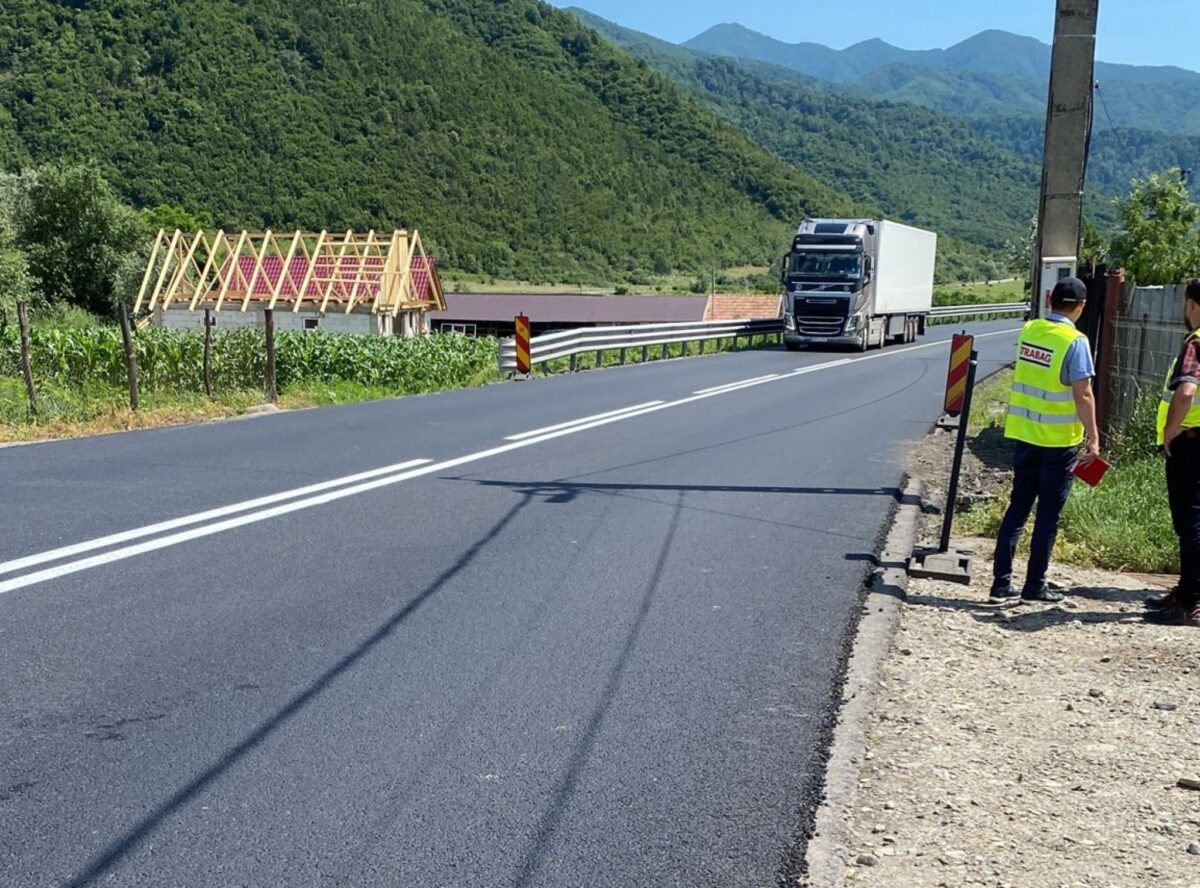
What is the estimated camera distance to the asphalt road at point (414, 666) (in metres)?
3.56

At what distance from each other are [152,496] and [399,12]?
115 meters

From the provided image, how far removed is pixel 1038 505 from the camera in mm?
6746

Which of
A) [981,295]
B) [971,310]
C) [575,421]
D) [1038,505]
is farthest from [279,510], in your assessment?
[981,295]

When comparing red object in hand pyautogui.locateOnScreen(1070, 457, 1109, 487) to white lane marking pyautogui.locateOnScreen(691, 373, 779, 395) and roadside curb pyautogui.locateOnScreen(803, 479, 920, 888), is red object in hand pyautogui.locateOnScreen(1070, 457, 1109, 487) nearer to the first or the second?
roadside curb pyautogui.locateOnScreen(803, 479, 920, 888)

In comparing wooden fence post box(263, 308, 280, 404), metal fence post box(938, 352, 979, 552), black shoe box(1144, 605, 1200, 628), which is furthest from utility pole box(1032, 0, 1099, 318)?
wooden fence post box(263, 308, 280, 404)

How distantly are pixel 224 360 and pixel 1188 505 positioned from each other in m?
15.4

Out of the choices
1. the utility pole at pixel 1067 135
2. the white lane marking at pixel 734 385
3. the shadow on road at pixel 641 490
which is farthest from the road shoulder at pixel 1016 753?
the white lane marking at pixel 734 385


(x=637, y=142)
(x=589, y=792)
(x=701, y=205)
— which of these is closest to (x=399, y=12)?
(x=637, y=142)

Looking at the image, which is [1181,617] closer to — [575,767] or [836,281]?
[575,767]

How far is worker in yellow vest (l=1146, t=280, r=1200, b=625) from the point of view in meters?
6.19

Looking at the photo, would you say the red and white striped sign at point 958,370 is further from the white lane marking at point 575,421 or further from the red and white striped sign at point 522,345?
the red and white striped sign at point 522,345

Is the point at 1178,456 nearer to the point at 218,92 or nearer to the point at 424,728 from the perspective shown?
the point at 424,728

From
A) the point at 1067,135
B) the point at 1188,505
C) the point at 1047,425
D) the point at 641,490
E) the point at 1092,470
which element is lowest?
the point at 641,490

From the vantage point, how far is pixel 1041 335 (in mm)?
6723
